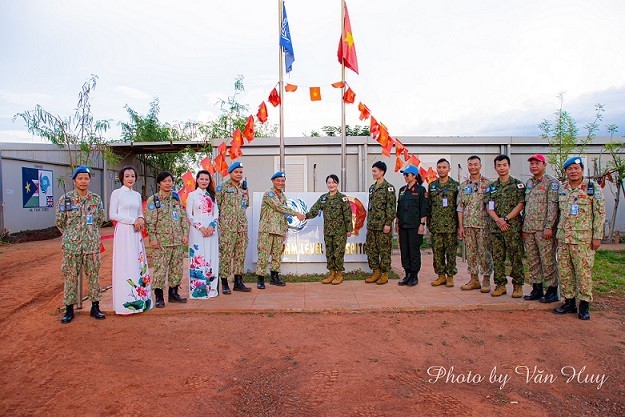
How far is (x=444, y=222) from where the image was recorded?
5.87m

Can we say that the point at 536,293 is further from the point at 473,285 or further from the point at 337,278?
the point at 337,278

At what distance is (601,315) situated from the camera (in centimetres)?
490

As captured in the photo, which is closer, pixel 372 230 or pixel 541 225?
pixel 541 225

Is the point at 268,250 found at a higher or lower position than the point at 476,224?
lower

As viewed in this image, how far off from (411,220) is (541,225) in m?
1.64

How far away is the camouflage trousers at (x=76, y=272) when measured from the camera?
183 inches

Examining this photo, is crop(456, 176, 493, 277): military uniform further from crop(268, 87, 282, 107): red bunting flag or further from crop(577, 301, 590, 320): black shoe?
crop(268, 87, 282, 107): red bunting flag

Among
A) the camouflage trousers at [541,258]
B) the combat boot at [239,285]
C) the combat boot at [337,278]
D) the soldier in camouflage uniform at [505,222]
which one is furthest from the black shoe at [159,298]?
the camouflage trousers at [541,258]

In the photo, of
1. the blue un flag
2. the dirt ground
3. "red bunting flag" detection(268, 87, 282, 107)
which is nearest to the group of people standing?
the dirt ground

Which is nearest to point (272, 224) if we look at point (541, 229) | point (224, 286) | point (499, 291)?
point (224, 286)

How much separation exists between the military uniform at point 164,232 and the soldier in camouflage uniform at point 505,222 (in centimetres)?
390

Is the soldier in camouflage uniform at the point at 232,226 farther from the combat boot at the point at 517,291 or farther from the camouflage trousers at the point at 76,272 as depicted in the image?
the combat boot at the point at 517,291

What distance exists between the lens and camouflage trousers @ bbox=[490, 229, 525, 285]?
526 centimetres

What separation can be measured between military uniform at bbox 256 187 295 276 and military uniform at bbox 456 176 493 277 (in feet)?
7.92
